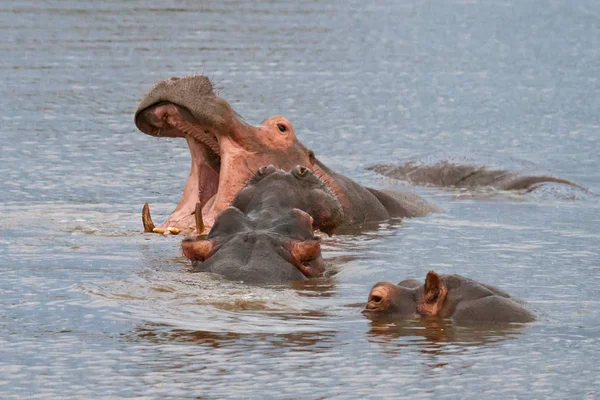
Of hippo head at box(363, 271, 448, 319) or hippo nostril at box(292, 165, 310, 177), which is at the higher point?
hippo nostril at box(292, 165, 310, 177)

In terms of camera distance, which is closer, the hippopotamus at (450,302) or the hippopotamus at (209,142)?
the hippopotamus at (450,302)

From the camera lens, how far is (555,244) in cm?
988

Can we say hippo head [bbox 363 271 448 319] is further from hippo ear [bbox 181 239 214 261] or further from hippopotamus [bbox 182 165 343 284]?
hippo ear [bbox 181 239 214 261]

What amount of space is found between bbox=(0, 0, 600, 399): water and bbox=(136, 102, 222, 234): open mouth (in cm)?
23

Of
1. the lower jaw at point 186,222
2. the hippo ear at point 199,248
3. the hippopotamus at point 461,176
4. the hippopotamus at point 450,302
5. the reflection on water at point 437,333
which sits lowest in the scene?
the reflection on water at point 437,333

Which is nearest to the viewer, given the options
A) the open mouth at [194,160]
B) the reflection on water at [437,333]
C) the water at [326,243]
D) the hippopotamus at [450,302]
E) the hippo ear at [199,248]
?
the water at [326,243]

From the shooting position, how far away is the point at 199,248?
784cm

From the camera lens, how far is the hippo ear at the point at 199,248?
25.7 ft

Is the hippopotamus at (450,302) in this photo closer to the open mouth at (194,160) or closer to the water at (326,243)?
the water at (326,243)

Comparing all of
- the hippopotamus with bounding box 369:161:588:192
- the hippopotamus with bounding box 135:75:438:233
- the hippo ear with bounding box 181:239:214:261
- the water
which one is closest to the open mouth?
the hippopotamus with bounding box 135:75:438:233

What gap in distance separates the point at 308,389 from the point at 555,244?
4.40 metres

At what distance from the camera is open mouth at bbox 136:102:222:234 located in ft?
31.0

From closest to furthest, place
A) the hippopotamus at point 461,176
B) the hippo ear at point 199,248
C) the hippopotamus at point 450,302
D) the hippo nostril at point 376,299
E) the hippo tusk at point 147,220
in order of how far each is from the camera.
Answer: the hippopotamus at point 450,302
the hippo nostril at point 376,299
the hippo ear at point 199,248
the hippo tusk at point 147,220
the hippopotamus at point 461,176

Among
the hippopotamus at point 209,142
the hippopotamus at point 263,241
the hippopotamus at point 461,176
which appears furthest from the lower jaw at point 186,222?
the hippopotamus at point 461,176
